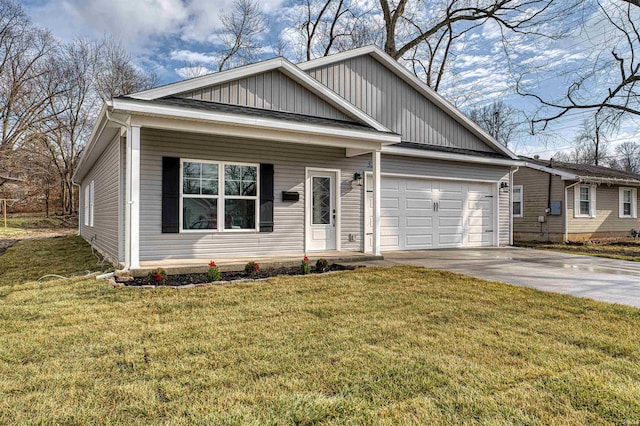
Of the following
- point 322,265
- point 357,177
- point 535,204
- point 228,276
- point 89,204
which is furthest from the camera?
point 535,204

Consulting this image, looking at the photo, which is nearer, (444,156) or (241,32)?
(444,156)

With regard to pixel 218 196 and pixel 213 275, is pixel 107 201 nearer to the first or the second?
pixel 218 196

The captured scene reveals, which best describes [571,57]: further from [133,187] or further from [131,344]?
[131,344]

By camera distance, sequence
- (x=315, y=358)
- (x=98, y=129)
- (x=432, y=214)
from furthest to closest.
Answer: (x=432, y=214) < (x=98, y=129) < (x=315, y=358)

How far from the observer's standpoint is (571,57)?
14.1 metres

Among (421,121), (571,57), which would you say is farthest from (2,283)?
(571,57)

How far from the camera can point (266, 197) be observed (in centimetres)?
766

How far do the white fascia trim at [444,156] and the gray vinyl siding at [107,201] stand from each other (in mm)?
5899

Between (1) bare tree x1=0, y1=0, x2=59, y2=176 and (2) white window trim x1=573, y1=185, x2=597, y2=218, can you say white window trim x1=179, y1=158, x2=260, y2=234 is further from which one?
(1) bare tree x1=0, y1=0, x2=59, y2=176

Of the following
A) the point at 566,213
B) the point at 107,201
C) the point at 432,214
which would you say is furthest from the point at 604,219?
the point at 107,201

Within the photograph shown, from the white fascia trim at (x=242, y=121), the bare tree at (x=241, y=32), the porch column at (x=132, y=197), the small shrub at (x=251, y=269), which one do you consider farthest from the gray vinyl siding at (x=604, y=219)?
the bare tree at (x=241, y=32)

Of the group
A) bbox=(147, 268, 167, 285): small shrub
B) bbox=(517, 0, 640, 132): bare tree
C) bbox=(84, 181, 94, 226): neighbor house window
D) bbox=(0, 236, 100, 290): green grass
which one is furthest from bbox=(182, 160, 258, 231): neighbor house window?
bbox=(517, 0, 640, 132): bare tree

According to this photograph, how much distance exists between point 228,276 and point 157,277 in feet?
3.60

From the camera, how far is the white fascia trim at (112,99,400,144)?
5535mm
